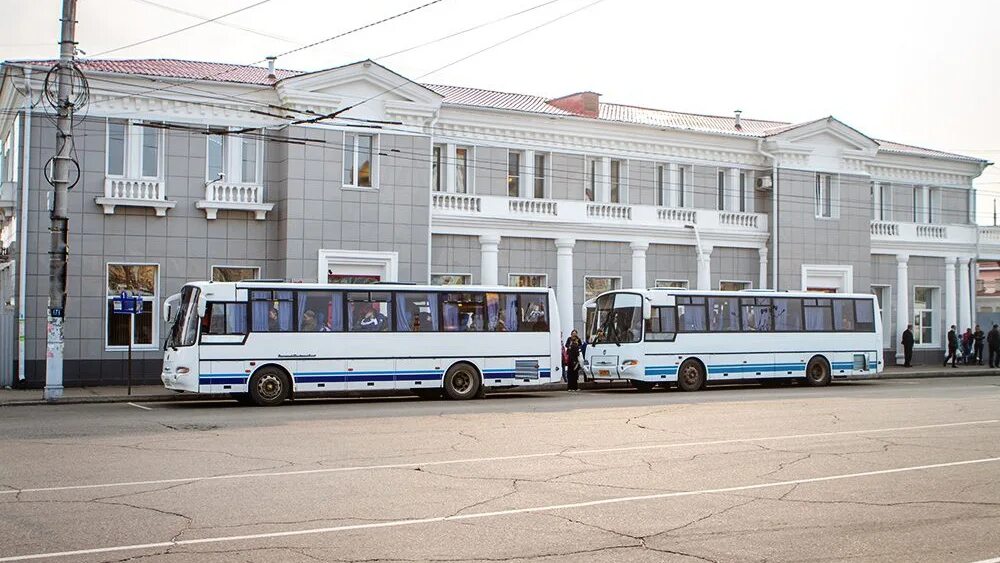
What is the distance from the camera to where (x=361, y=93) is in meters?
32.1

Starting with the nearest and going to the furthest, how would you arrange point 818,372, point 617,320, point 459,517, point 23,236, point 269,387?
point 459,517
point 269,387
point 23,236
point 617,320
point 818,372

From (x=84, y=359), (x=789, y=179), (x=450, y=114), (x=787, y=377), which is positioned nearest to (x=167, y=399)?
(x=84, y=359)

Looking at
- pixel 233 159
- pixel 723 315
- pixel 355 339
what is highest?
pixel 233 159

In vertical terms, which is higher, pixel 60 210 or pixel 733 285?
pixel 60 210

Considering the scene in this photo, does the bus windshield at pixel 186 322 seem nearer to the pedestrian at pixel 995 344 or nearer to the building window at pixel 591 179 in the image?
the building window at pixel 591 179

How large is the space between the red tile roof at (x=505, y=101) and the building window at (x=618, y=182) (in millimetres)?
1543

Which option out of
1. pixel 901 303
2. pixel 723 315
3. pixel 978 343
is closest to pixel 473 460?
pixel 723 315

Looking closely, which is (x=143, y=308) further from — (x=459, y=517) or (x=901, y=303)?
(x=901, y=303)

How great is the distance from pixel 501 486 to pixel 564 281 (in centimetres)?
2494

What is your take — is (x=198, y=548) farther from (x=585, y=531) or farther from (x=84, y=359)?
(x=84, y=359)

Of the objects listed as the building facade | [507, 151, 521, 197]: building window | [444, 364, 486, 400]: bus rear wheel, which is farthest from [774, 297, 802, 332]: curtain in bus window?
[444, 364, 486, 400]: bus rear wheel

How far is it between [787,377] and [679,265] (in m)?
7.91

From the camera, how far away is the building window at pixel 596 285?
123 ft

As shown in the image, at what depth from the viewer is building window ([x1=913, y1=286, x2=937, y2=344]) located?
45.2 metres
